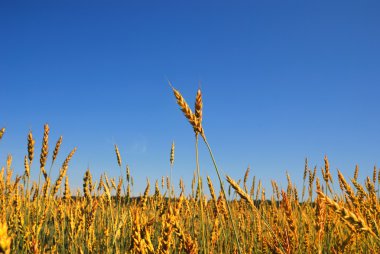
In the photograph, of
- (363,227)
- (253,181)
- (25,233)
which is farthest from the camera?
(253,181)

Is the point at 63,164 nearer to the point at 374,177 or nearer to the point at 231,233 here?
the point at 231,233

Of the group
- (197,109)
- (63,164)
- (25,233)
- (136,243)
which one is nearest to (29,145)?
(63,164)

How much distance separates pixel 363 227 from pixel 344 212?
7cm

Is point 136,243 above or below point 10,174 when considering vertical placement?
below

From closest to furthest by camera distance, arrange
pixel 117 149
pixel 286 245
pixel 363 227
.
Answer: pixel 363 227 → pixel 286 245 → pixel 117 149

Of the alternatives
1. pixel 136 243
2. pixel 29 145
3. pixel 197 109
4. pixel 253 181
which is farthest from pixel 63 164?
pixel 253 181

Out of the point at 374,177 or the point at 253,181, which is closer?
the point at 374,177

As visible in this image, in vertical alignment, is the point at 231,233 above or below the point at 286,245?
below

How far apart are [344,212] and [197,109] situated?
0.69 meters

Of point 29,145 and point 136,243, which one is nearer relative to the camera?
point 136,243

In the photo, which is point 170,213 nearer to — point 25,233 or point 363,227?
point 363,227

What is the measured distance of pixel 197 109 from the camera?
145 centimetres

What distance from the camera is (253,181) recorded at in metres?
5.31

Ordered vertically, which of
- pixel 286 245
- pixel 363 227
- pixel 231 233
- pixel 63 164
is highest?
pixel 63 164
